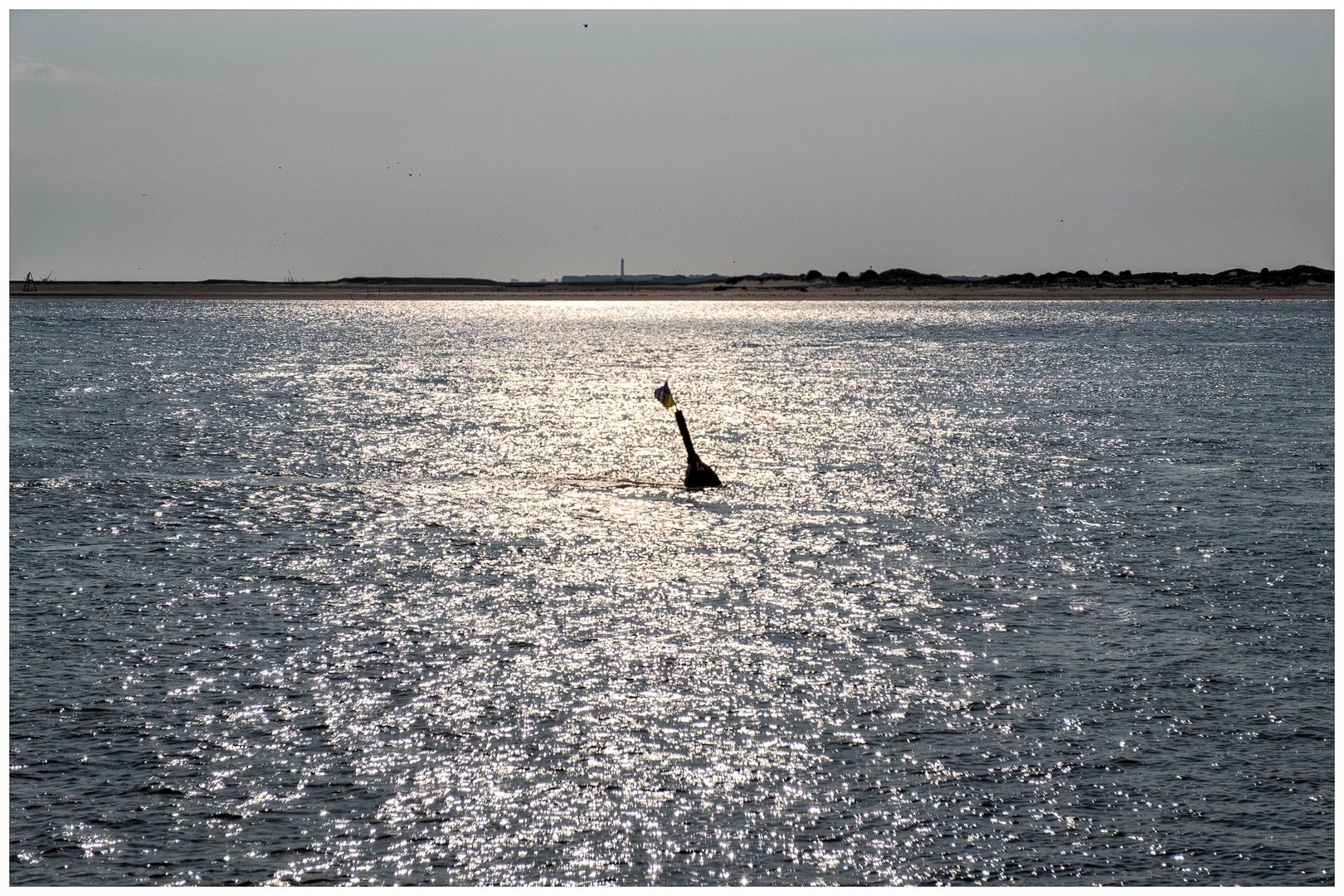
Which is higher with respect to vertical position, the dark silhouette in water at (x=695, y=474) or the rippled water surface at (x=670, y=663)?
the dark silhouette in water at (x=695, y=474)

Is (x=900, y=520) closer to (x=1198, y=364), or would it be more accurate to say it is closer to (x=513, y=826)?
(x=513, y=826)

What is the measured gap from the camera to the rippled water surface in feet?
41.1

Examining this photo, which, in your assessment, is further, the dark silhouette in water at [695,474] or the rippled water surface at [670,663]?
the dark silhouette in water at [695,474]

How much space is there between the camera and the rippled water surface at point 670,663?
12.5m

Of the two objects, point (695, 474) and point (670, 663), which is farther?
point (695, 474)

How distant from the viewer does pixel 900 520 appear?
93.4ft

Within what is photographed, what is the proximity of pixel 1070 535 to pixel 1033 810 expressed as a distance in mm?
14480

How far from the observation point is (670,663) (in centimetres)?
1764

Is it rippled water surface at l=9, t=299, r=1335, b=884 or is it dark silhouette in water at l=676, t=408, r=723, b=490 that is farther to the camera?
dark silhouette in water at l=676, t=408, r=723, b=490

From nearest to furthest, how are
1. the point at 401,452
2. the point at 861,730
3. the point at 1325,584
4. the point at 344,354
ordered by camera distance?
the point at 861,730
the point at 1325,584
the point at 401,452
the point at 344,354

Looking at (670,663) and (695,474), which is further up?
(695,474)

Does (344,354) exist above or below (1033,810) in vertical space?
above

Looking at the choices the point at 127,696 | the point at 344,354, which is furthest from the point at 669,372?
the point at 127,696

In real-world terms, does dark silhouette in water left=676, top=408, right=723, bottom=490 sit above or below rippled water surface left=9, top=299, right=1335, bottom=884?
above
